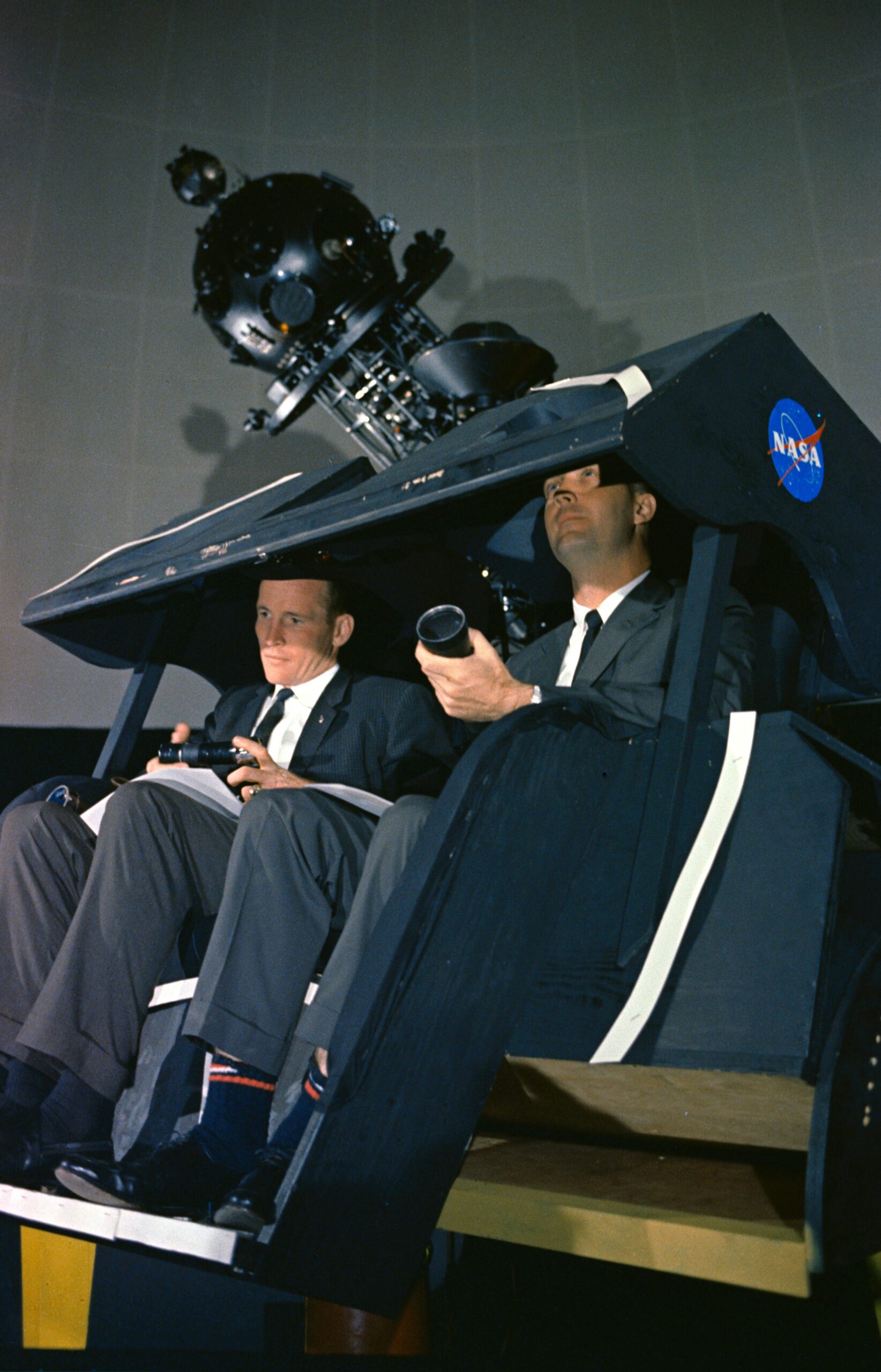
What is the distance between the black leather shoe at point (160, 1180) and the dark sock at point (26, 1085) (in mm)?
232

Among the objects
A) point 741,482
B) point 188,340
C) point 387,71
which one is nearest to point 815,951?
point 741,482

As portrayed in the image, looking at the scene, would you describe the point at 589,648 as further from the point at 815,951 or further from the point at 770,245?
the point at 770,245

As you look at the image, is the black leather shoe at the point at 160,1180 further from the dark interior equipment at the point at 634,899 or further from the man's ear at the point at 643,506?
the man's ear at the point at 643,506

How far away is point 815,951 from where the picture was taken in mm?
1234

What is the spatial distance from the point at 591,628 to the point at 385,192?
3311 millimetres

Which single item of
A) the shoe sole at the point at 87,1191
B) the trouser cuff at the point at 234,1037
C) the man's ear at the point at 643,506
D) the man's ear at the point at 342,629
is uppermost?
the man's ear at the point at 643,506

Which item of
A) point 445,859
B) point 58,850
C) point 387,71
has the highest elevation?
point 387,71

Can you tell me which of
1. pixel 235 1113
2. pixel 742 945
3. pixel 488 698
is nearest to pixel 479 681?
pixel 488 698

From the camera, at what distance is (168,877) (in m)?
1.83

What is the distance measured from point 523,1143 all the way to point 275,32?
15.5 feet

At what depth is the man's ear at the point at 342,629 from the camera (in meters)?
2.36

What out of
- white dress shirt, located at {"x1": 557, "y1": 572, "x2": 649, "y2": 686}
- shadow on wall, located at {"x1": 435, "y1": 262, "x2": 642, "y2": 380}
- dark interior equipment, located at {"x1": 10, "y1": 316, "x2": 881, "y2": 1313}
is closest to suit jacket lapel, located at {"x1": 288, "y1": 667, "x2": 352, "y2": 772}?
white dress shirt, located at {"x1": 557, "y1": 572, "x2": 649, "y2": 686}

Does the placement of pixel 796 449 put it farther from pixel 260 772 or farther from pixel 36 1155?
pixel 36 1155

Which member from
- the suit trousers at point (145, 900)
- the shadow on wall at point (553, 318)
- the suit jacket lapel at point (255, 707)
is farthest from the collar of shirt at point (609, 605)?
the shadow on wall at point (553, 318)
